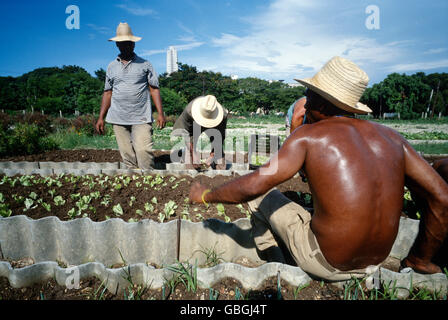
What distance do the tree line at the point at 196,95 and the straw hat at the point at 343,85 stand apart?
2968 cm

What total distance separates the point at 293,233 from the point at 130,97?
140 inches

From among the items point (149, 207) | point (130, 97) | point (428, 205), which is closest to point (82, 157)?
point (130, 97)

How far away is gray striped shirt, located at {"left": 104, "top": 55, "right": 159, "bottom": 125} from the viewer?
4.09 m

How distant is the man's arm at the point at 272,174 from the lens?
135 cm

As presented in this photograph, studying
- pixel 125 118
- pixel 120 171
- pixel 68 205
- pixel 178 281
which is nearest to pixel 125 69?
pixel 125 118

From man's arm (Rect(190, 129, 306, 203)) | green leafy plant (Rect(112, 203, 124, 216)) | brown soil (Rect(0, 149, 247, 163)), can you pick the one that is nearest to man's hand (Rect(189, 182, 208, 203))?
man's arm (Rect(190, 129, 306, 203))

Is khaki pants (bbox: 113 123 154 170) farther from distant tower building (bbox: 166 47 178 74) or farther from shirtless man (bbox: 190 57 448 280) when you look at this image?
distant tower building (bbox: 166 47 178 74)

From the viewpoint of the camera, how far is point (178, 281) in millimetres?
1669

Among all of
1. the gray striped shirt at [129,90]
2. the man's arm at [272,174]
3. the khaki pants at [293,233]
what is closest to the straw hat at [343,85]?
the man's arm at [272,174]

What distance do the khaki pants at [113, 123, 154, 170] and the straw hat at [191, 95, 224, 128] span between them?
0.93 m

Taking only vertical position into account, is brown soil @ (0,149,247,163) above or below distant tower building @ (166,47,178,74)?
below

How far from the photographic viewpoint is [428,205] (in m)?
1.63

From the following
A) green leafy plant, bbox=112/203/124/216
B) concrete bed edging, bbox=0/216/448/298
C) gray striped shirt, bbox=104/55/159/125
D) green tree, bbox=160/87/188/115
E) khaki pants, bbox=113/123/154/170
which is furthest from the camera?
green tree, bbox=160/87/188/115

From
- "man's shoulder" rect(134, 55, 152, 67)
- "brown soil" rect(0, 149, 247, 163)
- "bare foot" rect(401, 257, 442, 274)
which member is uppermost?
"man's shoulder" rect(134, 55, 152, 67)
